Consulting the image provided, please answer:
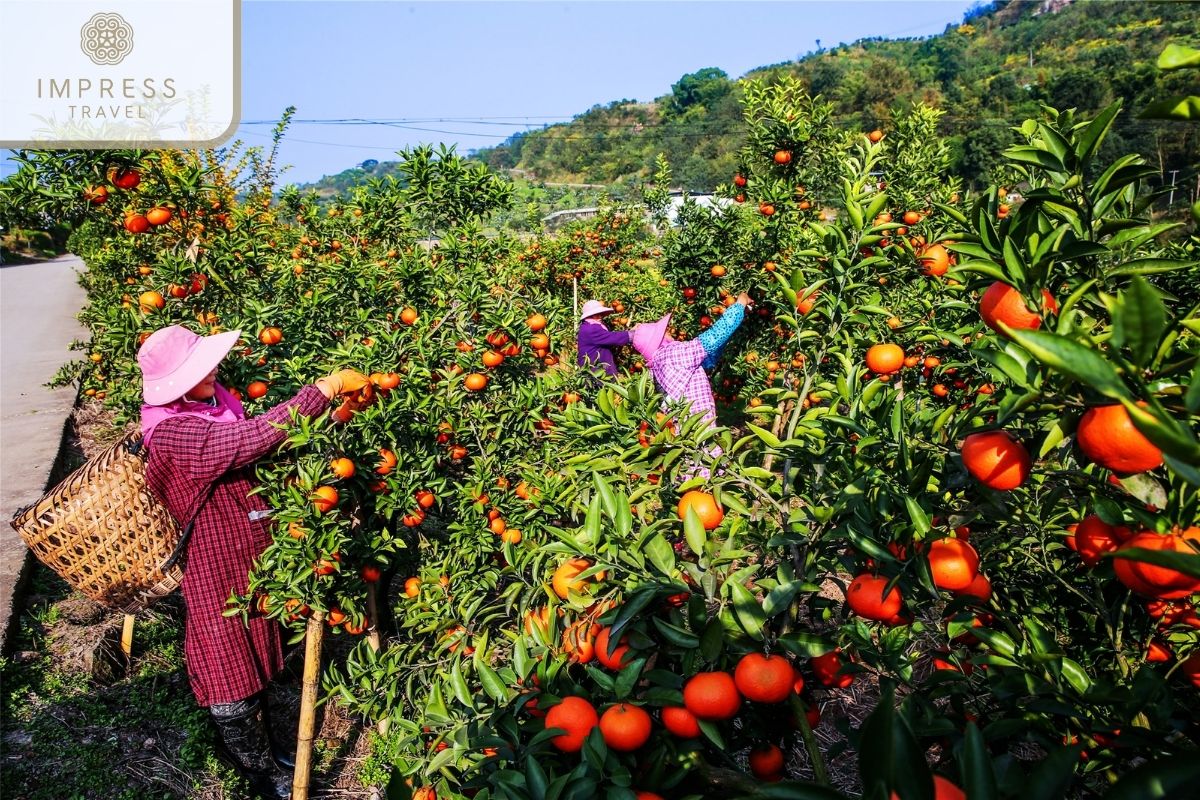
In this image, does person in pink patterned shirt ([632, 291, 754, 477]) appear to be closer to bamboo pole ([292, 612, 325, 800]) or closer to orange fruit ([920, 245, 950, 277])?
orange fruit ([920, 245, 950, 277])

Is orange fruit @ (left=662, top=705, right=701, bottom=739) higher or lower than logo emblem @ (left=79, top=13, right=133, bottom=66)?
lower

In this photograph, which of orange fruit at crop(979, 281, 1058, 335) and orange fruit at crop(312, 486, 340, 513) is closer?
orange fruit at crop(979, 281, 1058, 335)

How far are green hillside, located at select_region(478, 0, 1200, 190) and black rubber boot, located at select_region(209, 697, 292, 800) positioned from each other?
82.0 feet

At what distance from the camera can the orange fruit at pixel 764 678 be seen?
3.21ft

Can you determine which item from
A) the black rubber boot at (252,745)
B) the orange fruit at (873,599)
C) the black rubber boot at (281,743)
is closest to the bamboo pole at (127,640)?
the black rubber boot at (281,743)

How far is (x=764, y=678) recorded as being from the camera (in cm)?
98

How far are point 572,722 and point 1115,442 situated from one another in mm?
723

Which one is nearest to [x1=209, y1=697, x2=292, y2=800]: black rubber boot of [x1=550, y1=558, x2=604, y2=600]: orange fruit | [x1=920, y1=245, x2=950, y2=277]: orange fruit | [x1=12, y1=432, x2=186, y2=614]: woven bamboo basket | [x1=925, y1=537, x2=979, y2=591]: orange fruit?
[x1=12, y1=432, x2=186, y2=614]: woven bamboo basket

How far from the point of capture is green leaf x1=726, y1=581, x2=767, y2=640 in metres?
1.01

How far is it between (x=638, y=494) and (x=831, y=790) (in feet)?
2.45

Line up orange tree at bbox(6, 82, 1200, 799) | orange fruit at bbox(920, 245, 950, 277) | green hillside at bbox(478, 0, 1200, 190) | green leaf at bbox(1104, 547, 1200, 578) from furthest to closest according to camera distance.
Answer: green hillside at bbox(478, 0, 1200, 190), orange fruit at bbox(920, 245, 950, 277), orange tree at bbox(6, 82, 1200, 799), green leaf at bbox(1104, 547, 1200, 578)

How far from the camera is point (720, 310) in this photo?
168 inches

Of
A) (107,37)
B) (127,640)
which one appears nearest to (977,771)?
(127,640)

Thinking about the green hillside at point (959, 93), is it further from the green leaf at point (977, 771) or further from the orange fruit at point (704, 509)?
the green leaf at point (977, 771)
